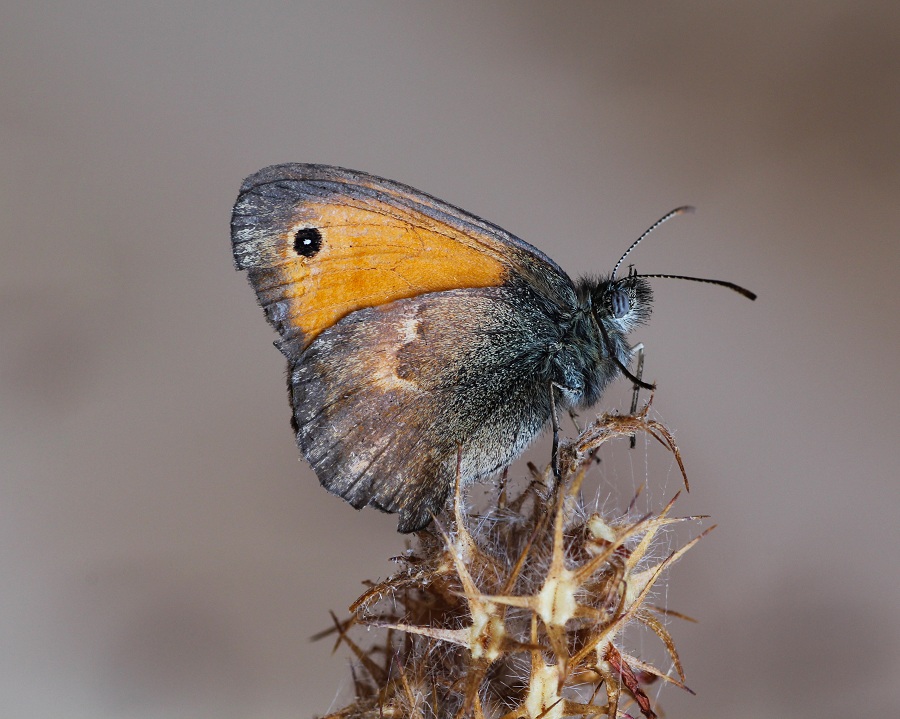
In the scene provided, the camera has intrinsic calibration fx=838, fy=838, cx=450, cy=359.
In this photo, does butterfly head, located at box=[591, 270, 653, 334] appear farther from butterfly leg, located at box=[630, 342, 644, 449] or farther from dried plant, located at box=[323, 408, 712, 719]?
dried plant, located at box=[323, 408, 712, 719]

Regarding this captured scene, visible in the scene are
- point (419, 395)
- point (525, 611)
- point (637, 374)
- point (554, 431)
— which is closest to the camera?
point (525, 611)

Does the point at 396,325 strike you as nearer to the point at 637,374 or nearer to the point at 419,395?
the point at 419,395

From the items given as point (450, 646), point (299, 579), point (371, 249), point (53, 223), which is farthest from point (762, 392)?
point (53, 223)

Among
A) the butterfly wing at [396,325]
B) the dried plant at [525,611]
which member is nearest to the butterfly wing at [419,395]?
the butterfly wing at [396,325]

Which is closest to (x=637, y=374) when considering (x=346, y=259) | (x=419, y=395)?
(x=419, y=395)

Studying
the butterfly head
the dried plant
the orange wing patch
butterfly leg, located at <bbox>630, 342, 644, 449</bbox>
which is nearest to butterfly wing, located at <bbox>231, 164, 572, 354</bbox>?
the orange wing patch

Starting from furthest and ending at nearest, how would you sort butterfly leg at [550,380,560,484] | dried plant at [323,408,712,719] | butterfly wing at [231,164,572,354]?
1. butterfly wing at [231,164,572,354]
2. butterfly leg at [550,380,560,484]
3. dried plant at [323,408,712,719]

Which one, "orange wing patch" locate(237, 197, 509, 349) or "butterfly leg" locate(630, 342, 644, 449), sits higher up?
"orange wing patch" locate(237, 197, 509, 349)

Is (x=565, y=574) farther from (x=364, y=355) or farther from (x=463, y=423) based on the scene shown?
(x=364, y=355)
